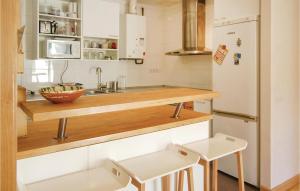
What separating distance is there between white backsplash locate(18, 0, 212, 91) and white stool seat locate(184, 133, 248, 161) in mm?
2181

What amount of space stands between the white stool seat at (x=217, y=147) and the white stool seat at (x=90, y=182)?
1.84 feet

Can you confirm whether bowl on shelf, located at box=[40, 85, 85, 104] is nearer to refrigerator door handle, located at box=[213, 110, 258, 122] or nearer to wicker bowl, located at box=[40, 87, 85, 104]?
wicker bowl, located at box=[40, 87, 85, 104]

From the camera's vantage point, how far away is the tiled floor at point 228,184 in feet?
9.05

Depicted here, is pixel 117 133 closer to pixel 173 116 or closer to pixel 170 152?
pixel 170 152

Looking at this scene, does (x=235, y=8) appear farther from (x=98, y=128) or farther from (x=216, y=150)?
(x=98, y=128)

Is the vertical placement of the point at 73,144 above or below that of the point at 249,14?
below

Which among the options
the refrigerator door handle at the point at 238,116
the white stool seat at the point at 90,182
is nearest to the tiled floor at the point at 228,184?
the refrigerator door handle at the point at 238,116

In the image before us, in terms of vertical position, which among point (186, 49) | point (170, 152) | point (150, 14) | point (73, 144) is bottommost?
point (170, 152)

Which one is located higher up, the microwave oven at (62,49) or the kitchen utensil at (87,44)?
the kitchen utensil at (87,44)

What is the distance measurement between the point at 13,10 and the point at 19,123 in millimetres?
663

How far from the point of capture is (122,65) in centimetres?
446

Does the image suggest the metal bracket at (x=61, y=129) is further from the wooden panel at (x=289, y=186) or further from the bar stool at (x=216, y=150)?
the wooden panel at (x=289, y=186)

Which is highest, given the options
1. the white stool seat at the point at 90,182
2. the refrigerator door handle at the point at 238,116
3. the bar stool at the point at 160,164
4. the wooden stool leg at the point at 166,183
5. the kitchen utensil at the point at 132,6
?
the kitchen utensil at the point at 132,6

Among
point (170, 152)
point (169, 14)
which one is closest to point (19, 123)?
point (170, 152)
